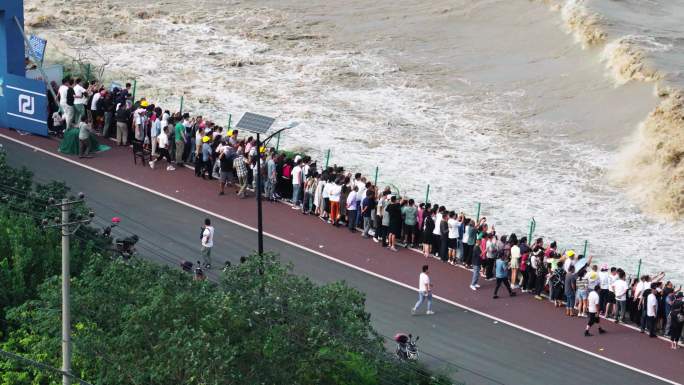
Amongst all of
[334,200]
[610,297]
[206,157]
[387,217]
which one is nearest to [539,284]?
[610,297]

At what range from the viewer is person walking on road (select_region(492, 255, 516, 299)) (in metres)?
30.7

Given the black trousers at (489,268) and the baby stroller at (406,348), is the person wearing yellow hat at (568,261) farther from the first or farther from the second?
the baby stroller at (406,348)

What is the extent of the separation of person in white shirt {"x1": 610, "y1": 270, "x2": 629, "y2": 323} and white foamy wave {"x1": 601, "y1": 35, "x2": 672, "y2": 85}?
2490 centimetres

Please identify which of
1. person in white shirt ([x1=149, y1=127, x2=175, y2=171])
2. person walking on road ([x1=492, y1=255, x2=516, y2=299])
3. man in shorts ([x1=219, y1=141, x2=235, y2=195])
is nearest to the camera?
person walking on road ([x1=492, y1=255, x2=516, y2=299])

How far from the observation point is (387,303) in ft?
99.9

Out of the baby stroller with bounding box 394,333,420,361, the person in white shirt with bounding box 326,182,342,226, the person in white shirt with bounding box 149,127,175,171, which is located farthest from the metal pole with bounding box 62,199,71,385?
the person in white shirt with bounding box 149,127,175,171

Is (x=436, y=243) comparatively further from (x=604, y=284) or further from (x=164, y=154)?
(x=164, y=154)

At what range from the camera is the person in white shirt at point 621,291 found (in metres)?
29.9

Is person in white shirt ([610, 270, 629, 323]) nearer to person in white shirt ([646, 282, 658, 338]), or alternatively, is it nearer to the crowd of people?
the crowd of people

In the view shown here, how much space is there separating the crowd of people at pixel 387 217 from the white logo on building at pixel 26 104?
2.73ft

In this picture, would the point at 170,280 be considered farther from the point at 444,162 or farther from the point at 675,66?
the point at 675,66

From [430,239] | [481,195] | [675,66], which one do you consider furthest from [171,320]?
[675,66]

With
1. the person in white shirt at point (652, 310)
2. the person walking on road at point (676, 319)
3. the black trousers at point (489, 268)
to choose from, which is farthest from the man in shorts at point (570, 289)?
the person walking on road at point (676, 319)

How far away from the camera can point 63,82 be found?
38719 mm
